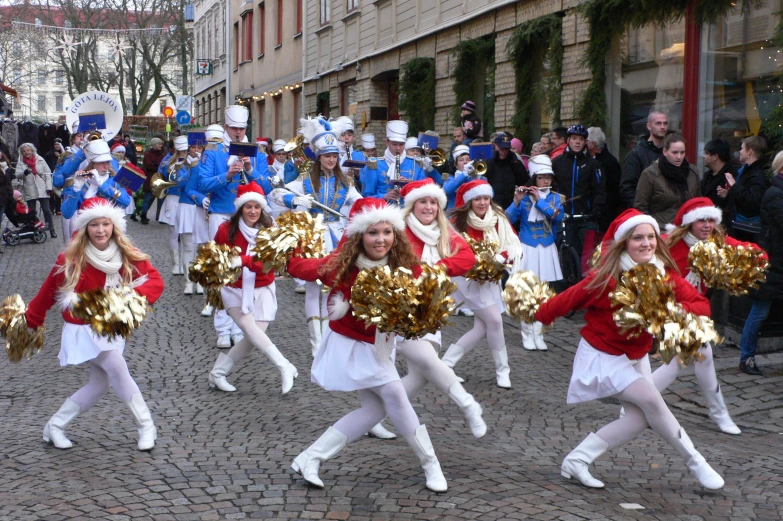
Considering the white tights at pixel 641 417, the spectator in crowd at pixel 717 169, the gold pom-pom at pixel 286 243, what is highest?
the spectator in crowd at pixel 717 169

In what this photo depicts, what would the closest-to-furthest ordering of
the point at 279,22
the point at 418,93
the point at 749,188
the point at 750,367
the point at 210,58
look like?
the point at 750,367, the point at 749,188, the point at 418,93, the point at 279,22, the point at 210,58

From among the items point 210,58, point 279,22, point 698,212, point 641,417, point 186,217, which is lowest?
point 641,417

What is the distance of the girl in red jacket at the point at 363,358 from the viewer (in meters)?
5.48

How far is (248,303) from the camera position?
806 cm

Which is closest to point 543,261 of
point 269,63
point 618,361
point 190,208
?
point 618,361

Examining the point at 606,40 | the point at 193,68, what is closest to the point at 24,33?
the point at 193,68

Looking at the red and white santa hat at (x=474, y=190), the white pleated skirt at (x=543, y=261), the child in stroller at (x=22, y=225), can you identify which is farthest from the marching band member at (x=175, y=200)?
the red and white santa hat at (x=474, y=190)

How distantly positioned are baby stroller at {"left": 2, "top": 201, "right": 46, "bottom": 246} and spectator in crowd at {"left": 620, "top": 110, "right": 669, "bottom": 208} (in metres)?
12.2

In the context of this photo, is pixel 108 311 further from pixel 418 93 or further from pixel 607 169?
pixel 418 93

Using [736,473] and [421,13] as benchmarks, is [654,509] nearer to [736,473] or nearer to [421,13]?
[736,473]

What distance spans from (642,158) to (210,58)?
4260 cm

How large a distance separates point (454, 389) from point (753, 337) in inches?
133

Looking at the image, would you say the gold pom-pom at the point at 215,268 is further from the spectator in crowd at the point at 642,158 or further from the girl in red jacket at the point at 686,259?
the spectator in crowd at the point at 642,158

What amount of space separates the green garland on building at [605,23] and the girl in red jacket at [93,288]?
7.79m
